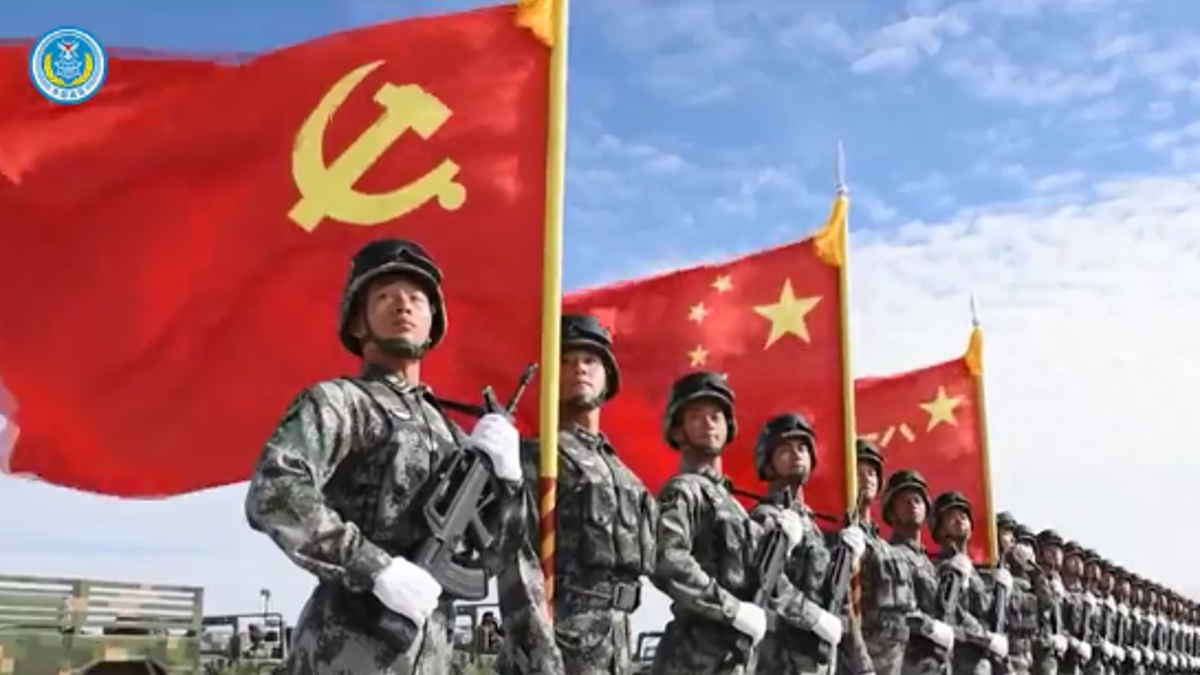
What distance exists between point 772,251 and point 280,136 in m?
4.71

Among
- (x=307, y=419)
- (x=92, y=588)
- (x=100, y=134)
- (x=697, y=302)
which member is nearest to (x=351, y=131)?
(x=100, y=134)

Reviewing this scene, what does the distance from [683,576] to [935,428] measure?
6.34 meters

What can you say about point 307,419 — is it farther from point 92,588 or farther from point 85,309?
point 92,588

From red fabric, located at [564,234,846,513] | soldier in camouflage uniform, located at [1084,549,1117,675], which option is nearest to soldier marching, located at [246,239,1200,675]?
red fabric, located at [564,234,846,513]

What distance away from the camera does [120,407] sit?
540 centimetres

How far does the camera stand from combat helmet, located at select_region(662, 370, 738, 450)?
7.26 m

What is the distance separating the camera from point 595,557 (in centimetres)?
598

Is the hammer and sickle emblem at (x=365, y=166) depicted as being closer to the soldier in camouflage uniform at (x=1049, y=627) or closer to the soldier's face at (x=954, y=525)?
the soldier's face at (x=954, y=525)

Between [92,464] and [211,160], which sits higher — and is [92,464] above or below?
below

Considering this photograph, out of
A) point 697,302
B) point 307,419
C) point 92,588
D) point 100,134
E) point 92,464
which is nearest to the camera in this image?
→ point 307,419

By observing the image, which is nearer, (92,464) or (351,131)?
(92,464)

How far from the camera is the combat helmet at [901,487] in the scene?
10.6 meters

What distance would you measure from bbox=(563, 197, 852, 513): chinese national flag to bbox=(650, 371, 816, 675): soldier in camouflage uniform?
5.57 ft

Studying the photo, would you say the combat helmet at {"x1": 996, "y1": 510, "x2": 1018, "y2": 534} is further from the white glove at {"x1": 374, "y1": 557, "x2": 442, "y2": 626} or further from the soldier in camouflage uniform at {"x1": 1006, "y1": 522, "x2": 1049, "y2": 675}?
the white glove at {"x1": 374, "y1": 557, "x2": 442, "y2": 626}
